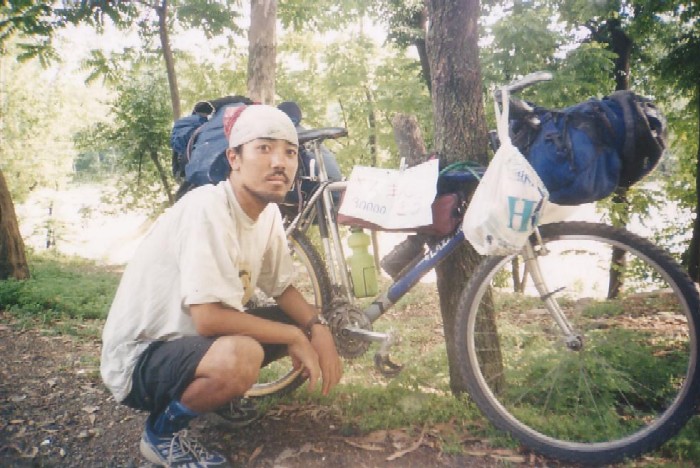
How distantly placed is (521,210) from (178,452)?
192cm

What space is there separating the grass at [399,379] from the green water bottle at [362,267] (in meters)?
0.32

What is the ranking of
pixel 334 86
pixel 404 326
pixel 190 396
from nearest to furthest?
pixel 190 396 < pixel 404 326 < pixel 334 86

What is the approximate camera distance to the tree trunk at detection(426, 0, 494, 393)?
260 centimetres

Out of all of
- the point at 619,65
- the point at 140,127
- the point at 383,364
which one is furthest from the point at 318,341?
the point at 140,127

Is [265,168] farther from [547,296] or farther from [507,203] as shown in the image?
[547,296]

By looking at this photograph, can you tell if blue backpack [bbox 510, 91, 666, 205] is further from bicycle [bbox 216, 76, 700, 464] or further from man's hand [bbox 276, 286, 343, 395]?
man's hand [bbox 276, 286, 343, 395]

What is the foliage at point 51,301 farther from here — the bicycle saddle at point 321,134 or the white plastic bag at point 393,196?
the white plastic bag at point 393,196

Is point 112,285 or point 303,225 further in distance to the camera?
point 112,285

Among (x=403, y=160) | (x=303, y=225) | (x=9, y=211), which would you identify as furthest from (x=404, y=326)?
(x=9, y=211)

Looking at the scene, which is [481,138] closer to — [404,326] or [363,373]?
[363,373]

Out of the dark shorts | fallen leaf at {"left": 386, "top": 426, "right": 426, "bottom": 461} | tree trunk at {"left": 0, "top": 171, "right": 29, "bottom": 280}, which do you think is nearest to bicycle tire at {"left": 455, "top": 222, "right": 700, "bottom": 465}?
fallen leaf at {"left": 386, "top": 426, "right": 426, "bottom": 461}

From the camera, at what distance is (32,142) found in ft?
69.8

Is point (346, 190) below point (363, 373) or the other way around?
the other way around

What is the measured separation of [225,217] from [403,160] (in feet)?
3.89
